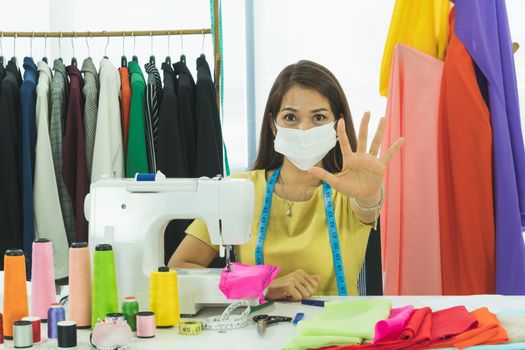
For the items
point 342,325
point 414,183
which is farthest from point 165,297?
point 414,183

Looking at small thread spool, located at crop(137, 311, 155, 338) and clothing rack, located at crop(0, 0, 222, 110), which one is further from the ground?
clothing rack, located at crop(0, 0, 222, 110)

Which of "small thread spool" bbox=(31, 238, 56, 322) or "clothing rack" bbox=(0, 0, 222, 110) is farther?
"clothing rack" bbox=(0, 0, 222, 110)

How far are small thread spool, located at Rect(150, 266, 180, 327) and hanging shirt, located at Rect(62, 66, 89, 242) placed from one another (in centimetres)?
133

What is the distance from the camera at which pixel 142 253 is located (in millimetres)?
1658

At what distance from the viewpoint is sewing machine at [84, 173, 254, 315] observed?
165 centimetres

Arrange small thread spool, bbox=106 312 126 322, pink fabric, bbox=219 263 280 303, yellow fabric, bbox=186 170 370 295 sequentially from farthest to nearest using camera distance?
yellow fabric, bbox=186 170 370 295 → pink fabric, bbox=219 263 280 303 → small thread spool, bbox=106 312 126 322

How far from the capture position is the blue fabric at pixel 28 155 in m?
2.79

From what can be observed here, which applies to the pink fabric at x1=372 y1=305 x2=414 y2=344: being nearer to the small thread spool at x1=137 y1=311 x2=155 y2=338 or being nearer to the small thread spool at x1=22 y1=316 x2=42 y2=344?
the small thread spool at x1=137 y1=311 x2=155 y2=338

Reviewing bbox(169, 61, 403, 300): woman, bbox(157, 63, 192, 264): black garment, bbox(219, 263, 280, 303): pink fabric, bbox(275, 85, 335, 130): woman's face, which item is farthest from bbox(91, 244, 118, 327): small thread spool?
bbox(157, 63, 192, 264): black garment

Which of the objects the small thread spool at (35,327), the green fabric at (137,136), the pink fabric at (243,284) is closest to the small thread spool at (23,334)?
the small thread spool at (35,327)

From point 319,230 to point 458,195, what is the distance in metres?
0.59

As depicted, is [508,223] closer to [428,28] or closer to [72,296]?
[428,28]

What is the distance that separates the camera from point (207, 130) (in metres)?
2.84

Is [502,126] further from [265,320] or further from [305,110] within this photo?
[265,320]
